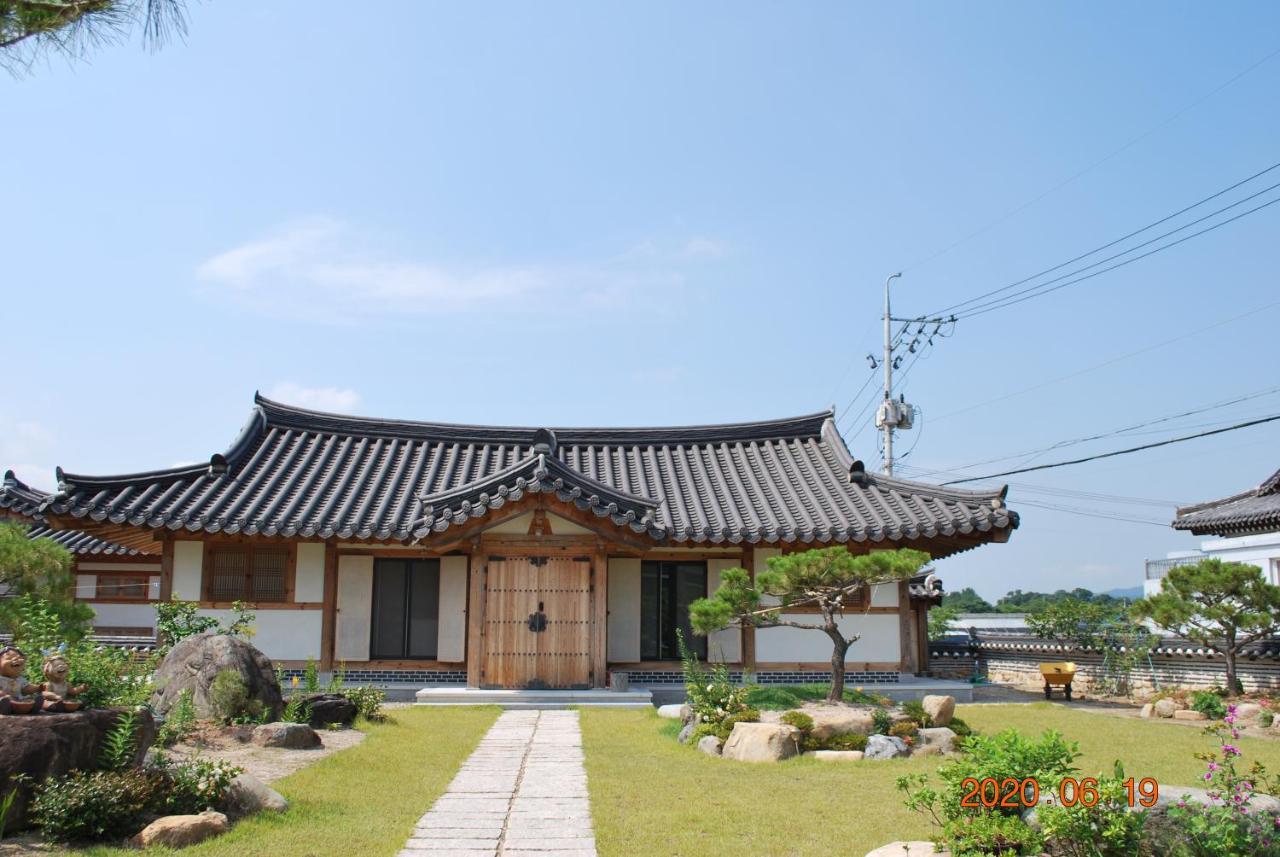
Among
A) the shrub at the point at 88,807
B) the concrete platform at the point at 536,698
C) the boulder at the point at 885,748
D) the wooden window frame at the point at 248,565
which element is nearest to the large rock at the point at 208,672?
the shrub at the point at 88,807

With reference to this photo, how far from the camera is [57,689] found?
22.8 ft

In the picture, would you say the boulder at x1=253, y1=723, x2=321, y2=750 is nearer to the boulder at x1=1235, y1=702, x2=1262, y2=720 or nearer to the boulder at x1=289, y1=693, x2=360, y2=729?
the boulder at x1=289, y1=693, x2=360, y2=729

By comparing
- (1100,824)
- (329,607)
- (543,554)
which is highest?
(543,554)

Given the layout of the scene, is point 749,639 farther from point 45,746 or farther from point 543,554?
point 45,746

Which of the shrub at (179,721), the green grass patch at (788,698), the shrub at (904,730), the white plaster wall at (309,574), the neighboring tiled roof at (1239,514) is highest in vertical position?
the neighboring tiled roof at (1239,514)

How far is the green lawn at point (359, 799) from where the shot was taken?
621 cm

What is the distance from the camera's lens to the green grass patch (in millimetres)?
11953

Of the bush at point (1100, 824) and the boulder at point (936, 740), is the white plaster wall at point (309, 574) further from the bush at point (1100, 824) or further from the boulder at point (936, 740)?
the bush at point (1100, 824)

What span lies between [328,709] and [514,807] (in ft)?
16.6

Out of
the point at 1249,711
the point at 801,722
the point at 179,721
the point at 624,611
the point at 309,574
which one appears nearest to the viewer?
the point at 179,721

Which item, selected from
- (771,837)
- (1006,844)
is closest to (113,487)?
(771,837)

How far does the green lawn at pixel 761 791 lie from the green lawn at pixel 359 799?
1.37 m

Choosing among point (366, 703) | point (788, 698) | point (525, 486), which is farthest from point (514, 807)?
point (525, 486)

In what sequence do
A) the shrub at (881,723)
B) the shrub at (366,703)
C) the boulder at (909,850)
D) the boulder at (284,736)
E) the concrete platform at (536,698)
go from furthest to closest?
1. the concrete platform at (536,698)
2. the shrub at (366,703)
3. the shrub at (881,723)
4. the boulder at (284,736)
5. the boulder at (909,850)
